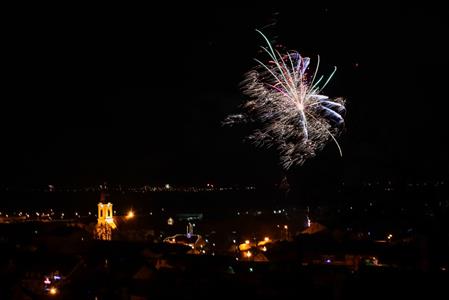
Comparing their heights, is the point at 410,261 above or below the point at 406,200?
below

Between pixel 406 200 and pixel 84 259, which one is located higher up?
pixel 406 200

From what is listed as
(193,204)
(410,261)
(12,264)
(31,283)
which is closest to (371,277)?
(410,261)

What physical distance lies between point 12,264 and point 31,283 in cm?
132

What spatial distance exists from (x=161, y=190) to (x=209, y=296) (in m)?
105

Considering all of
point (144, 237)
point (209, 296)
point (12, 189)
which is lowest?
point (209, 296)

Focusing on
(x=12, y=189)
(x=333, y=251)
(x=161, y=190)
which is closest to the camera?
(x=333, y=251)

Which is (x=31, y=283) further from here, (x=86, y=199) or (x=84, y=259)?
(x=86, y=199)

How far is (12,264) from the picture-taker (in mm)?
15938

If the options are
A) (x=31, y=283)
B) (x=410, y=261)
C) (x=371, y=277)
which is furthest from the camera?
(x=31, y=283)

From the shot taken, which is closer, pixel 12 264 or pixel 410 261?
pixel 410 261

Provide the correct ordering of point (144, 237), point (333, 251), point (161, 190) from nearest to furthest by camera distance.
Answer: point (333, 251)
point (144, 237)
point (161, 190)

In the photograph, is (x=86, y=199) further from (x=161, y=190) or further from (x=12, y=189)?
(x=161, y=190)

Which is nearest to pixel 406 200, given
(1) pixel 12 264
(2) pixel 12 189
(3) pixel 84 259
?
(3) pixel 84 259

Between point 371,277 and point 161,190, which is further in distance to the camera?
point 161,190
